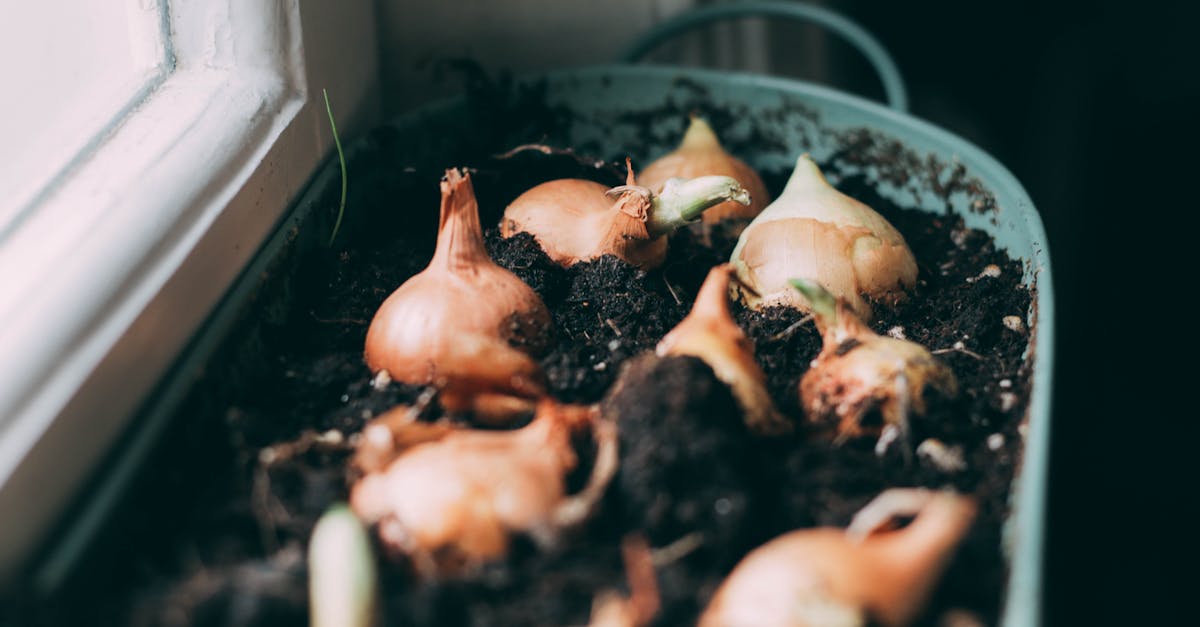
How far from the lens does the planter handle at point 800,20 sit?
1205 mm

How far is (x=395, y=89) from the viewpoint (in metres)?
1.37

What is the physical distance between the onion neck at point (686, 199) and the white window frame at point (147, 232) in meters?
0.33

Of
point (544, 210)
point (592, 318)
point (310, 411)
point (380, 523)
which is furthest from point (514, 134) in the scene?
point (380, 523)

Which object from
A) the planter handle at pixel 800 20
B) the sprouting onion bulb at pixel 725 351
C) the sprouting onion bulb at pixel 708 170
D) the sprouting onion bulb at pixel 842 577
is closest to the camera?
the sprouting onion bulb at pixel 842 577

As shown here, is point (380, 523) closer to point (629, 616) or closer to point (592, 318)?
point (629, 616)

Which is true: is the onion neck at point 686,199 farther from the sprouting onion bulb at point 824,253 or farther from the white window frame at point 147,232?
the white window frame at point 147,232

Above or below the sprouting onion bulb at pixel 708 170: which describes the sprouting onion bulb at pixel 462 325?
above

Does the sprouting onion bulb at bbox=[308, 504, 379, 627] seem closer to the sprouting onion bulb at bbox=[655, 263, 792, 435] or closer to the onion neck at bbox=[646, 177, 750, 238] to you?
the sprouting onion bulb at bbox=[655, 263, 792, 435]

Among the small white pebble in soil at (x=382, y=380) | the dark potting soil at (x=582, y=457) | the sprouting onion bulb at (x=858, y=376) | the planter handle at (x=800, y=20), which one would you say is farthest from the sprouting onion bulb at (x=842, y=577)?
the planter handle at (x=800, y=20)

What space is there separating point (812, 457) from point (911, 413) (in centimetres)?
9

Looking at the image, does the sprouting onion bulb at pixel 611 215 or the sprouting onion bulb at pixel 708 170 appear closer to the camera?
the sprouting onion bulb at pixel 611 215

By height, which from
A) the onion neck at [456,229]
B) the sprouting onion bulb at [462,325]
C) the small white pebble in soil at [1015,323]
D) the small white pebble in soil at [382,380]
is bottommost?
the small white pebble in soil at [382,380]

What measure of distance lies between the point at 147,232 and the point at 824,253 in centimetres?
53

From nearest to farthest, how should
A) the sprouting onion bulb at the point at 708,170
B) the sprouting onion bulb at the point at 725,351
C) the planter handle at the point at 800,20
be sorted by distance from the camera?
the sprouting onion bulb at the point at 725,351, the sprouting onion bulb at the point at 708,170, the planter handle at the point at 800,20
